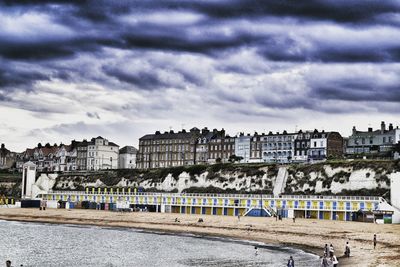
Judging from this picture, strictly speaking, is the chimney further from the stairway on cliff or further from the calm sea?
the calm sea

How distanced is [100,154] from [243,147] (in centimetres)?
4094

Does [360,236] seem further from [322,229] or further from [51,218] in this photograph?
[51,218]

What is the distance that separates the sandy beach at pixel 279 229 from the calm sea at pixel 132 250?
3.25 m

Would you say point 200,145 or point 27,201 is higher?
point 200,145

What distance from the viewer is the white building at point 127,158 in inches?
6767

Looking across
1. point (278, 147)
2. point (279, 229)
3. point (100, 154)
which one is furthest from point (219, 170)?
point (100, 154)

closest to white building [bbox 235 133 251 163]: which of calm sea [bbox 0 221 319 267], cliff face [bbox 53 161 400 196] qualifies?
cliff face [bbox 53 161 400 196]

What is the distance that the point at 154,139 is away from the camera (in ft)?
516

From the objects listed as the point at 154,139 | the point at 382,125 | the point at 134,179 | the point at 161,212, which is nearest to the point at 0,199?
the point at 134,179

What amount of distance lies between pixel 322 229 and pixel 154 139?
324 ft

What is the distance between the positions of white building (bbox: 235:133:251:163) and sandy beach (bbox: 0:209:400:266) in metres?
54.6

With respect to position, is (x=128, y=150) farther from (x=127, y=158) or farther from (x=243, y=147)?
(x=243, y=147)

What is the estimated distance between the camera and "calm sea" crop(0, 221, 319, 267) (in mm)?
43375

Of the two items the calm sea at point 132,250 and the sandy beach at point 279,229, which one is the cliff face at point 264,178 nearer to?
the sandy beach at point 279,229
